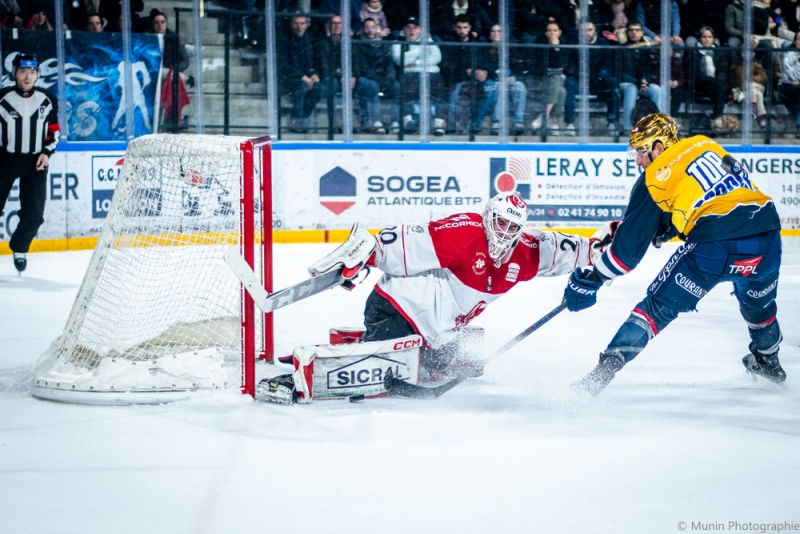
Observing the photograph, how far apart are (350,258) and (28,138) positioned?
378 centimetres

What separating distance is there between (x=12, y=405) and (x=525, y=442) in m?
1.67

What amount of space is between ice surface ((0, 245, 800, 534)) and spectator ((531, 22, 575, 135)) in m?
4.07

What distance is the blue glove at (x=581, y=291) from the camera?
10.5ft

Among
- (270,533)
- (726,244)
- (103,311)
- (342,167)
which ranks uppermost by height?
(342,167)

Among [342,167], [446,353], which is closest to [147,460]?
[446,353]

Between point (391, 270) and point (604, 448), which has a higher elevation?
point (391, 270)

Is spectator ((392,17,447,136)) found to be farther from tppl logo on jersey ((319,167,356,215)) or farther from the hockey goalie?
the hockey goalie

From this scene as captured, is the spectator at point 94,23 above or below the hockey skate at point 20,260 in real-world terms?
above

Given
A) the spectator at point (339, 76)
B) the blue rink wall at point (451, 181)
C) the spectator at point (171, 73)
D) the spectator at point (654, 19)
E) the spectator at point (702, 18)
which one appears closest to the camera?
the spectator at point (171, 73)

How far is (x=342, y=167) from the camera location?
748 centimetres

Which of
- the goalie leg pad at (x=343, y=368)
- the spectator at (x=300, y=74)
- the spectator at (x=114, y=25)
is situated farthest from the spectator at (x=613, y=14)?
the goalie leg pad at (x=343, y=368)

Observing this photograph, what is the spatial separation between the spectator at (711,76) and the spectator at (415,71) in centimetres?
211

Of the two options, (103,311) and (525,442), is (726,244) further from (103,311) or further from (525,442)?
(103,311)

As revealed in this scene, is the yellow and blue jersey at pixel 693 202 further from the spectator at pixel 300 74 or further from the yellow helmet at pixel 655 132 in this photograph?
the spectator at pixel 300 74
